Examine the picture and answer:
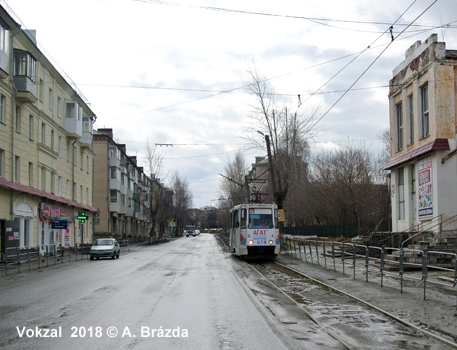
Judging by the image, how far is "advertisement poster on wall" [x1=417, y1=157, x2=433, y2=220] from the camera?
2145cm

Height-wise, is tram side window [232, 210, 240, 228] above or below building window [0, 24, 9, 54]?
below

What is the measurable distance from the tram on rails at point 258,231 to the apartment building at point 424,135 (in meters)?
6.48

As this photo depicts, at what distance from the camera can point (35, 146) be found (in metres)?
33.9

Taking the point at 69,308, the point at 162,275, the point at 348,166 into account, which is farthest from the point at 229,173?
the point at 69,308

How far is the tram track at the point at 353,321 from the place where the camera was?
786 centimetres

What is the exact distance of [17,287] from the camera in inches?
637

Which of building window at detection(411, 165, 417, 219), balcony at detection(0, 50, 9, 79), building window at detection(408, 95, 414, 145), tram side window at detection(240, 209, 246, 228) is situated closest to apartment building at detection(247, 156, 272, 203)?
tram side window at detection(240, 209, 246, 228)

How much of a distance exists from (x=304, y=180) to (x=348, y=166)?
27.7 ft

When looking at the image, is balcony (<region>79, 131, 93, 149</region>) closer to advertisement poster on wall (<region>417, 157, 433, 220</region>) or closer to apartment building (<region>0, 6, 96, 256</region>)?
apartment building (<region>0, 6, 96, 256</region>)

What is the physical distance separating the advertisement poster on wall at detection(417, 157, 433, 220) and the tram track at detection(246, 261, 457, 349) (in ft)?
28.8

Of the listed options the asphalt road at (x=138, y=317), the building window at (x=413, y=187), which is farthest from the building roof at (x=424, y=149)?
the asphalt road at (x=138, y=317)

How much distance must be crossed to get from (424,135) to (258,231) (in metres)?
9.52

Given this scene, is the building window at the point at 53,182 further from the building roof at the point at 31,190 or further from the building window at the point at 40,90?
the building window at the point at 40,90

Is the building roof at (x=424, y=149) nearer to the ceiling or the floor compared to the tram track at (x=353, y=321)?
nearer to the ceiling
